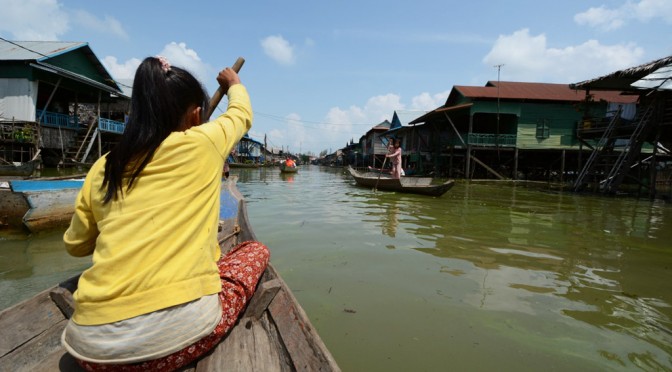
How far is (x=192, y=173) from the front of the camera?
129cm

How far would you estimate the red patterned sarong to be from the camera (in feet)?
4.06

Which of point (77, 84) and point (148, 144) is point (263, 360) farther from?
point (77, 84)

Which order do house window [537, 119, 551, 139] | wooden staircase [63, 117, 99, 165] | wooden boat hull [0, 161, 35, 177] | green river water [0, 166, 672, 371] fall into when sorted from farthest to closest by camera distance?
house window [537, 119, 551, 139] < wooden staircase [63, 117, 99, 165] < wooden boat hull [0, 161, 35, 177] < green river water [0, 166, 672, 371]

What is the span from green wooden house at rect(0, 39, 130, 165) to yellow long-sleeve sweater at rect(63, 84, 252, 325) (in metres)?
14.6

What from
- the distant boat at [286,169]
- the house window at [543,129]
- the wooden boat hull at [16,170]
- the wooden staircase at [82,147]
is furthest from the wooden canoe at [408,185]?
the distant boat at [286,169]

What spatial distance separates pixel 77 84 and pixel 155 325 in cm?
1930

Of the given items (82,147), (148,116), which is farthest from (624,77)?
(82,147)

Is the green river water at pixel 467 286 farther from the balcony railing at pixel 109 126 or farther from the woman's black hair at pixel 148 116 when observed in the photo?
the balcony railing at pixel 109 126

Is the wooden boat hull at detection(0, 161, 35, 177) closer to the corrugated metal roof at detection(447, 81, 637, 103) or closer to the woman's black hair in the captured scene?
the woman's black hair

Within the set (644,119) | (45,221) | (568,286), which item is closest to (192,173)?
(568,286)

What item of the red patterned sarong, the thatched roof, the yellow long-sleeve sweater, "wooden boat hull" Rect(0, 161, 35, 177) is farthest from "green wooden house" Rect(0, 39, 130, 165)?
the thatched roof

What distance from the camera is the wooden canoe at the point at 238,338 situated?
58.6 inches

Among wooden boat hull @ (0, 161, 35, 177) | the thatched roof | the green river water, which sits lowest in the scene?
the green river water

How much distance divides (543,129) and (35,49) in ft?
84.7
